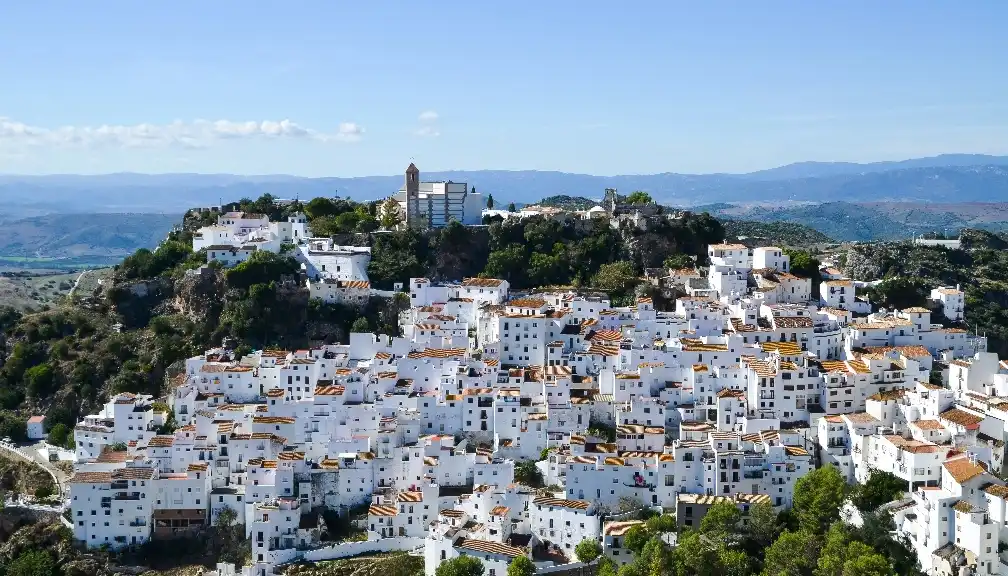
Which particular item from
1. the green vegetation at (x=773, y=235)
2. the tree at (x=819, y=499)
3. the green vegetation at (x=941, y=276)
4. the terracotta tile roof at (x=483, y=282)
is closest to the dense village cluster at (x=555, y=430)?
the tree at (x=819, y=499)

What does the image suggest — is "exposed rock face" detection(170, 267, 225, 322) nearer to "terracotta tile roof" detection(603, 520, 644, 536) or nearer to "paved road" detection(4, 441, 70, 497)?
"paved road" detection(4, 441, 70, 497)

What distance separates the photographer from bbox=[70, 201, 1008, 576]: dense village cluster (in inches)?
1094

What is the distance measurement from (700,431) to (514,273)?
56.6 feet

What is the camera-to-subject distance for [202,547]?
1194 inches

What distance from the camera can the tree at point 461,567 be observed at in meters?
25.9

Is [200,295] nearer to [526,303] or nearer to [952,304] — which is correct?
[526,303]

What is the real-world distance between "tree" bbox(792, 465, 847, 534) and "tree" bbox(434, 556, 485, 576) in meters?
8.45

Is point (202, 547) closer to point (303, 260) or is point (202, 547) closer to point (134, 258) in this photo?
point (303, 260)

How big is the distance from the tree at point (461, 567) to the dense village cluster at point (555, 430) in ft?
1.71

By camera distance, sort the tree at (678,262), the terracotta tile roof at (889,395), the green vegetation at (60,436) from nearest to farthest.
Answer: the terracotta tile roof at (889,395) < the green vegetation at (60,436) < the tree at (678,262)

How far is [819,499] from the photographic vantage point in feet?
89.0

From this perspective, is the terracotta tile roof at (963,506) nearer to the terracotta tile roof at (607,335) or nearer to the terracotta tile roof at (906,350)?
the terracotta tile roof at (906,350)

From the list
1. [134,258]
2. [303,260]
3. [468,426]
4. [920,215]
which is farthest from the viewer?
[920,215]

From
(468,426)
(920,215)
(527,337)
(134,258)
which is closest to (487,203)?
(134,258)
